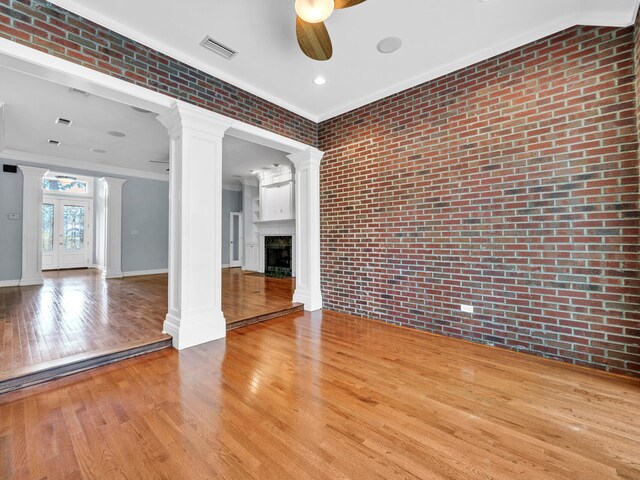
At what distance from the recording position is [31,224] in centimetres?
625

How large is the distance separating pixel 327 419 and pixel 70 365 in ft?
7.07

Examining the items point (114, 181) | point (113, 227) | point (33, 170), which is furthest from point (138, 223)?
point (33, 170)

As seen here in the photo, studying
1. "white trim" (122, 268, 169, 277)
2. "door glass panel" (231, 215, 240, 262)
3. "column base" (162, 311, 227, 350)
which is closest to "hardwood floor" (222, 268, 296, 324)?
"column base" (162, 311, 227, 350)

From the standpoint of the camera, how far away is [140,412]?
1.79m

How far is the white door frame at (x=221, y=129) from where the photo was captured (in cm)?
A: 212

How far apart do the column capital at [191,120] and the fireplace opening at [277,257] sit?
4.47m

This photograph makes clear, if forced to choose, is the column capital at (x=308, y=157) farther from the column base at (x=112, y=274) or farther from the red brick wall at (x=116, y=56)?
the column base at (x=112, y=274)

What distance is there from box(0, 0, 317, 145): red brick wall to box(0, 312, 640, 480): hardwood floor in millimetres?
2558

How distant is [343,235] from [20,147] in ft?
22.5

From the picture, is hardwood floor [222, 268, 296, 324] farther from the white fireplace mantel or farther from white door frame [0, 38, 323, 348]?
the white fireplace mantel

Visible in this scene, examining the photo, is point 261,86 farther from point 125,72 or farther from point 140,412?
point 140,412

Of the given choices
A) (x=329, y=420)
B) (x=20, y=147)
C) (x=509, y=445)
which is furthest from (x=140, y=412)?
(x=20, y=147)

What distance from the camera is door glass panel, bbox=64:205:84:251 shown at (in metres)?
9.23

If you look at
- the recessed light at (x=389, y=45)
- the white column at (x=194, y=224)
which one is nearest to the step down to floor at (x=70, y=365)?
the white column at (x=194, y=224)
